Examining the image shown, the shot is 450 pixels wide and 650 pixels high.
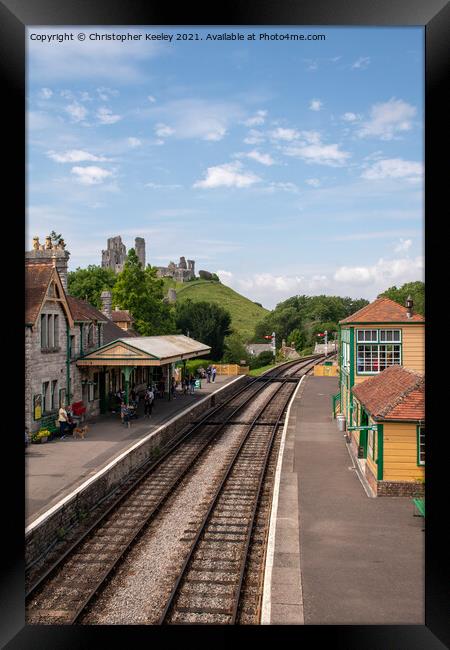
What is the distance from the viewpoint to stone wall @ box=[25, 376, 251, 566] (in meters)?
10.4

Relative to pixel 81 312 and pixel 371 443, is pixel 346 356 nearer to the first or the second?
pixel 371 443

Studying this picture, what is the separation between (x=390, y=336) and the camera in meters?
17.5

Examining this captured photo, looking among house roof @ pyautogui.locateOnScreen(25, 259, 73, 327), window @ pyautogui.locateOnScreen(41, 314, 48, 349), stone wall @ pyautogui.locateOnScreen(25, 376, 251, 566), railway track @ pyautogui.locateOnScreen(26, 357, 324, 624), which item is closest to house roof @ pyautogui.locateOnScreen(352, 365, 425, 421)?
railway track @ pyautogui.locateOnScreen(26, 357, 324, 624)

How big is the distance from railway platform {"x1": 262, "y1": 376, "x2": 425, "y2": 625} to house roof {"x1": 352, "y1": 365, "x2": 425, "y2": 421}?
1.81 metres

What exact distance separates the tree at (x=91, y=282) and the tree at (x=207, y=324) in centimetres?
778

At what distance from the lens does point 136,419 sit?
74.3 ft

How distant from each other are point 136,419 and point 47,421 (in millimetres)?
4470

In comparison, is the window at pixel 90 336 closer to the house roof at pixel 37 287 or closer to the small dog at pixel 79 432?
the house roof at pixel 37 287

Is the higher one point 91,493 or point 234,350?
point 234,350

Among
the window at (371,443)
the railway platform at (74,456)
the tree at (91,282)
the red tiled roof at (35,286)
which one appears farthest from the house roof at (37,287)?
the tree at (91,282)

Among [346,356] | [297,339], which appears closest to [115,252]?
[297,339]

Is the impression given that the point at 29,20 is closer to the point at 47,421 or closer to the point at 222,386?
the point at 47,421

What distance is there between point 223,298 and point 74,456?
303 feet

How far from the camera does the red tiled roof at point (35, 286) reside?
59.8 feet
